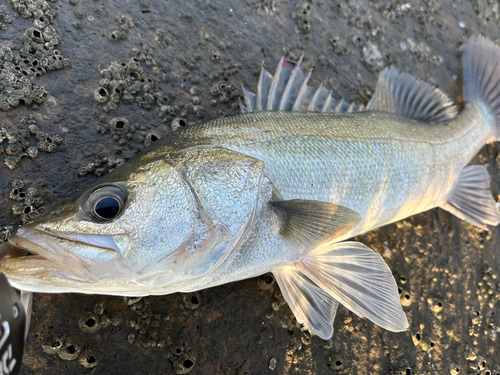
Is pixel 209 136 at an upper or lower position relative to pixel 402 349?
upper

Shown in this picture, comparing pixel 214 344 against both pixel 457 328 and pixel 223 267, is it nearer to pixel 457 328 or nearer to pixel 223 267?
pixel 223 267

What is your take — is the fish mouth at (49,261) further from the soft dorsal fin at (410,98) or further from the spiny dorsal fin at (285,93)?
the soft dorsal fin at (410,98)

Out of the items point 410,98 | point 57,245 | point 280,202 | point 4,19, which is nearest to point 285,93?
point 280,202

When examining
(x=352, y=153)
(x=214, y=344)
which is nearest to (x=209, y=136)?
(x=352, y=153)

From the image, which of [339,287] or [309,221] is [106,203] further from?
[339,287]

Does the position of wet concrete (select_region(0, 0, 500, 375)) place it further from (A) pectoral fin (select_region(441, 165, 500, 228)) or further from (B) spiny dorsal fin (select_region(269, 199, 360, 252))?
(B) spiny dorsal fin (select_region(269, 199, 360, 252))

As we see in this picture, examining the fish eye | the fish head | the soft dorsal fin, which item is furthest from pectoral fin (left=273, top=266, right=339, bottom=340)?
the soft dorsal fin
